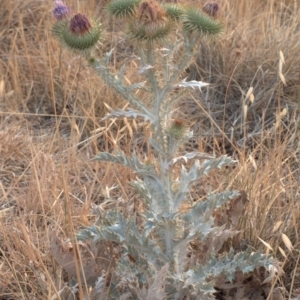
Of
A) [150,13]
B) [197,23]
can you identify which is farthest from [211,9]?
[150,13]

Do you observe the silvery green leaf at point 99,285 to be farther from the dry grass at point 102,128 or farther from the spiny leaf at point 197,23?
the spiny leaf at point 197,23

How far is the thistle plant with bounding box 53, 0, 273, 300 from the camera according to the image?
1.53m

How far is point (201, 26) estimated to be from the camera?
1.55 m

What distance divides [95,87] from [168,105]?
5.20 feet

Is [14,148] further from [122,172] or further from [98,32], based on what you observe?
[98,32]

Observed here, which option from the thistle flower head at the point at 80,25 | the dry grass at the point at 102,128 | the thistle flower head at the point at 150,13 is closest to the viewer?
the thistle flower head at the point at 150,13

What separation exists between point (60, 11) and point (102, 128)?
630 mm

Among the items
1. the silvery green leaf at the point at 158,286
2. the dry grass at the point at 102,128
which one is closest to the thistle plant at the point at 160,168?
the silvery green leaf at the point at 158,286

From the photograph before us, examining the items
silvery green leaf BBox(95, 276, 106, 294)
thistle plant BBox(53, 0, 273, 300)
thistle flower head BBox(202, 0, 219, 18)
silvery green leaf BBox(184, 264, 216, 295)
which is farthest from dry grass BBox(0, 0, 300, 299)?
thistle flower head BBox(202, 0, 219, 18)

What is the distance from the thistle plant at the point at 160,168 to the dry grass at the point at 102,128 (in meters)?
0.28

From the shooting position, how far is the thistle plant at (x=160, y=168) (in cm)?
153

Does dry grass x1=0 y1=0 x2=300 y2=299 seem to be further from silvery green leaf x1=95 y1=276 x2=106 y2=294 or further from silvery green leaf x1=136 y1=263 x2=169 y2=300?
silvery green leaf x1=136 y1=263 x2=169 y2=300

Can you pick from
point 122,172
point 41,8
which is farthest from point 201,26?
point 41,8

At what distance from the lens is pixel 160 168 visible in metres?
1.62
